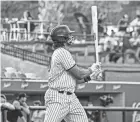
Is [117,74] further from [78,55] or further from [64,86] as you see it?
[64,86]

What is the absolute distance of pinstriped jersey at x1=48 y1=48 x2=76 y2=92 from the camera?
23.0ft

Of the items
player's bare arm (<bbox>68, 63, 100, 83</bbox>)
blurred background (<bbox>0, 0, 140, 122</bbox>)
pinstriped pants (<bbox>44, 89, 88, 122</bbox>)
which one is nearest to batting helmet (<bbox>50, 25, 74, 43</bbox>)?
player's bare arm (<bbox>68, 63, 100, 83</bbox>)

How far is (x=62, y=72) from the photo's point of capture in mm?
7055

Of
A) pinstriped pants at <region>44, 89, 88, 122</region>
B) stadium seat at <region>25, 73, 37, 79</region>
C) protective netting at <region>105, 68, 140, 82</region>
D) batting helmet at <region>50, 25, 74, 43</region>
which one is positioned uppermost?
batting helmet at <region>50, 25, 74, 43</region>

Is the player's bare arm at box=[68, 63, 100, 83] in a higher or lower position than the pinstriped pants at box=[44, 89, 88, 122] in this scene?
higher

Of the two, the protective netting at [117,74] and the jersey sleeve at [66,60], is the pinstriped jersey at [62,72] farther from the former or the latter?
the protective netting at [117,74]

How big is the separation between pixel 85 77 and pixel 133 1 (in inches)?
847

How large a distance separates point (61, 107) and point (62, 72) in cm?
38

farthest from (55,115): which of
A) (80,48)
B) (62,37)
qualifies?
(80,48)

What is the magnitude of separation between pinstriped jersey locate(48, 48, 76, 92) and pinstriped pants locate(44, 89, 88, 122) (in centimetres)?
9

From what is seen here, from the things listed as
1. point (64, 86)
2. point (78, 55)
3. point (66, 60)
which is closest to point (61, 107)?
point (64, 86)

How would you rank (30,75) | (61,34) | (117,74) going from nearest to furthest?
(61,34)
(117,74)
(30,75)

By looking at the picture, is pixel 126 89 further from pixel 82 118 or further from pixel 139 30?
pixel 82 118

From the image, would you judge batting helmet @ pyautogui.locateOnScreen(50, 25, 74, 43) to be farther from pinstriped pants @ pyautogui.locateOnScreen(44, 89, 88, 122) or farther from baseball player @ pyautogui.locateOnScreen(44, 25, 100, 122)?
pinstriped pants @ pyautogui.locateOnScreen(44, 89, 88, 122)
